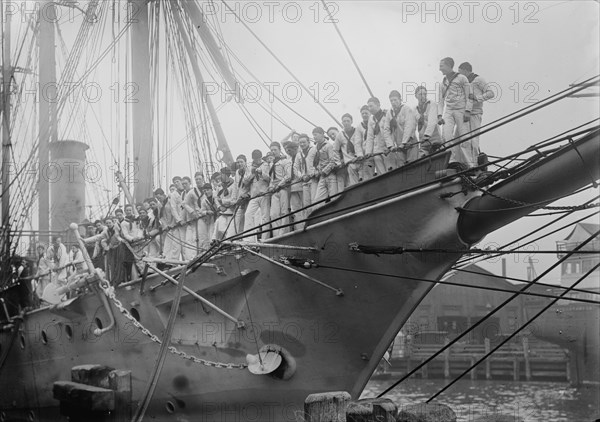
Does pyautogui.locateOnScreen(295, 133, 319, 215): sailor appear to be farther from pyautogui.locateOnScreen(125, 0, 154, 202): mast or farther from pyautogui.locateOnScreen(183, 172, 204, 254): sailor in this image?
pyautogui.locateOnScreen(125, 0, 154, 202): mast

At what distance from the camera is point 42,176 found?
1983 centimetres

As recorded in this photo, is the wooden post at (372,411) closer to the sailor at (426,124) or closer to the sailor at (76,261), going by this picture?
the sailor at (426,124)

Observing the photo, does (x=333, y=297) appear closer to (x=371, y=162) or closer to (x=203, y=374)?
(x=371, y=162)

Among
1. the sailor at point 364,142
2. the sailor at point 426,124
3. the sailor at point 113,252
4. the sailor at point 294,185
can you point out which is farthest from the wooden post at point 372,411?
the sailor at point 113,252

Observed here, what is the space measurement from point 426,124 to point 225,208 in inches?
140

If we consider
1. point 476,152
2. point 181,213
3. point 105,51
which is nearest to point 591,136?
point 476,152

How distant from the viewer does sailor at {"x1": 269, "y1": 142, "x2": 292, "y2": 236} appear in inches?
396

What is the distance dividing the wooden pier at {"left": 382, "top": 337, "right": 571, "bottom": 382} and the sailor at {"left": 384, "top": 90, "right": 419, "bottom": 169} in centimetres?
1952

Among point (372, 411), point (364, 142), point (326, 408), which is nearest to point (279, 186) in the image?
point (364, 142)

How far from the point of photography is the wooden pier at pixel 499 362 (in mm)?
28562

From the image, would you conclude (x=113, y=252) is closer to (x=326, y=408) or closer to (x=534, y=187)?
(x=534, y=187)

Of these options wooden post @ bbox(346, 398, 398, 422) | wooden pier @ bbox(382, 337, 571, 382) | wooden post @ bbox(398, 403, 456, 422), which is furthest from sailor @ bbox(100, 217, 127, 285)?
wooden pier @ bbox(382, 337, 571, 382)

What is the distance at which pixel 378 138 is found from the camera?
29.4ft

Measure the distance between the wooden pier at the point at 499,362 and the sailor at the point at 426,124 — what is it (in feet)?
64.7
